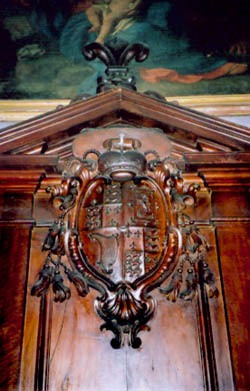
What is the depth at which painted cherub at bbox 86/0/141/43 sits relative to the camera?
488cm

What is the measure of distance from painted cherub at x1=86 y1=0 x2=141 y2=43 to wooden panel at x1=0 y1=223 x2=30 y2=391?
2.75 m

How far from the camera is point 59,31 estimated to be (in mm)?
4863

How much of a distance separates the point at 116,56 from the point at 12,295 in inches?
81.0

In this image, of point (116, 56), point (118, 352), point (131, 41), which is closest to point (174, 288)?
point (118, 352)

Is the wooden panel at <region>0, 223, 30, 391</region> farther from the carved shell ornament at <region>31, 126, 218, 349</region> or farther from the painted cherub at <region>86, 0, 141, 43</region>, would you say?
the painted cherub at <region>86, 0, 141, 43</region>

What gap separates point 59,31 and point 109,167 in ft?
8.35

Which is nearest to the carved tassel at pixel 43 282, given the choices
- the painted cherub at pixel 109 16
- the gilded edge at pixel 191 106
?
the gilded edge at pixel 191 106

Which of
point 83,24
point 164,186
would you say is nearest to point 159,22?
point 83,24

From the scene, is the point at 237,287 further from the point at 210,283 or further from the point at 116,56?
the point at 116,56

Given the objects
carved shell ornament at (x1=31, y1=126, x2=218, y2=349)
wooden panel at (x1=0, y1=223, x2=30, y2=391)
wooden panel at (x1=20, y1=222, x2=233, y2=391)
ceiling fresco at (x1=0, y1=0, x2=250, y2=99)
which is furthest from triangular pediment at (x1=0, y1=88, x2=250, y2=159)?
ceiling fresco at (x1=0, y1=0, x2=250, y2=99)

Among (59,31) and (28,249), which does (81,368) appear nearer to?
(28,249)

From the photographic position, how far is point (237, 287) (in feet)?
9.55

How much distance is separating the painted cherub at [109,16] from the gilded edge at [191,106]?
900mm

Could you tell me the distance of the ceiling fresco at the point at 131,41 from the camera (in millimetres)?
4836
